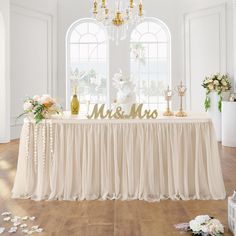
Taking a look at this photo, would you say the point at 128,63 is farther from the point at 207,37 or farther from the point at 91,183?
the point at 91,183

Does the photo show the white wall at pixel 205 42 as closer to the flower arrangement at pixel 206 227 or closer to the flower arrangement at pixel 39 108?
the flower arrangement at pixel 39 108

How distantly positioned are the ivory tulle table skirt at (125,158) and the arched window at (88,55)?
5.63 m

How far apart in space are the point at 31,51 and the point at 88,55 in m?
1.50

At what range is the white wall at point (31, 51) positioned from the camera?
8578 mm

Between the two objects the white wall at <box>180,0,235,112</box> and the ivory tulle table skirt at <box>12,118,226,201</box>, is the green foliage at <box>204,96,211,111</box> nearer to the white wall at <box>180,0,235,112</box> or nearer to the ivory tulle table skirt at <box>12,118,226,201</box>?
the white wall at <box>180,0,235,112</box>

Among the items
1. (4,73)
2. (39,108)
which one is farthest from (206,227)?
(4,73)

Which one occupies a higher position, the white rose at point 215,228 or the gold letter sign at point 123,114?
the gold letter sign at point 123,114

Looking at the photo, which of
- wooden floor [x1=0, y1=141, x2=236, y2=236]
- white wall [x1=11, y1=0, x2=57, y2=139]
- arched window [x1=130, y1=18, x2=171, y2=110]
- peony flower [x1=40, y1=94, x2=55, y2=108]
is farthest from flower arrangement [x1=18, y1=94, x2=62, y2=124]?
arched window [x1=130, y1=18, x2=171, y2=110]

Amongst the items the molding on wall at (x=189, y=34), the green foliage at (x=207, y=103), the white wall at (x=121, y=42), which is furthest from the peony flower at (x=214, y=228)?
the white wall at (x=121, y=42)

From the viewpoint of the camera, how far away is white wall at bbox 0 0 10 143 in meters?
7.93

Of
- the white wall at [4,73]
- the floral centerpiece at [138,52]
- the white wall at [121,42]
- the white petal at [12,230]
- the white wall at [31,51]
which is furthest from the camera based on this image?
the floral centerpiece at [138,52]

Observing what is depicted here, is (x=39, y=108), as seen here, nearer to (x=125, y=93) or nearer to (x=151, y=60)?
(x=125, y=93)

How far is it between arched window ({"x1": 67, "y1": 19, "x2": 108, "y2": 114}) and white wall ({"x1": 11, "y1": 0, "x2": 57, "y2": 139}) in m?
0.45

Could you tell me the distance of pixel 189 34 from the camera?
9.01 metres
